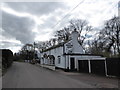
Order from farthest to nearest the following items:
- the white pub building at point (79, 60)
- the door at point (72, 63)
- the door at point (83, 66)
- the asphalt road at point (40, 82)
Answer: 1. the door at point (72, 63)
2. the door at point (83, 66)
3. the white pub building at point (79, 60)
4. the asphalt road at point (40, 82)

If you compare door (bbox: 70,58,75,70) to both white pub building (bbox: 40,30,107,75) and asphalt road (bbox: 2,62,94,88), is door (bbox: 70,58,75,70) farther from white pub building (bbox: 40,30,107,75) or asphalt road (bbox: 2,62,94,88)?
asphalt road (bbox: 2,62,94,88)

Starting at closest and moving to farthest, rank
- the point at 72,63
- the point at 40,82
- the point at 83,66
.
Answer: the point at 40,82, the point at 83,66, the point at 72,63

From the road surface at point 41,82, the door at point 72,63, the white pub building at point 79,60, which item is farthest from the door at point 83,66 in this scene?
the road surface at point 41,82

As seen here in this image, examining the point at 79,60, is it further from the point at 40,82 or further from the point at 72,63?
the point at 40,82

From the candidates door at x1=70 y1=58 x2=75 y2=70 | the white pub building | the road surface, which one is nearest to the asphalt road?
the road surface

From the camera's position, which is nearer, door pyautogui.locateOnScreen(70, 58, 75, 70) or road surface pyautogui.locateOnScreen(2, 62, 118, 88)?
road surface pyautogui.locateOnScreen(2, 62, 118, 88)

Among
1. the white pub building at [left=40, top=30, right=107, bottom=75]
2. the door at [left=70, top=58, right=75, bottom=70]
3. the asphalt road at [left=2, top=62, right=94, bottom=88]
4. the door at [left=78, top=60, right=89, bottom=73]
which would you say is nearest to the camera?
the asphalt road at [left=2, top=62, right=94, bottom=88]

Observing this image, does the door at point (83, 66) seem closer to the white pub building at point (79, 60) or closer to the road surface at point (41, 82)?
the white pub building at point (79, 60)

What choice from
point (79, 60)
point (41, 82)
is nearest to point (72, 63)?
point (79, 60)

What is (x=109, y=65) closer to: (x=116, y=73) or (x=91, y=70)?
(x=116, y=73)

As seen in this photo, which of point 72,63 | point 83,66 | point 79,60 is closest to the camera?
point 83,66

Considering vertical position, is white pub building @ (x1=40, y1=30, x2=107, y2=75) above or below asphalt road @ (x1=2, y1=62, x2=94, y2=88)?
above

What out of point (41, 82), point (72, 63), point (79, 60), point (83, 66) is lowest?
point (41, 82)

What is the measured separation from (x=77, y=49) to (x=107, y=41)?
1137cm
